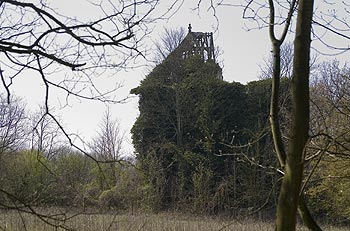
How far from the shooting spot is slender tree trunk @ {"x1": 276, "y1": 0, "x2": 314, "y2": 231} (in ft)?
5.93

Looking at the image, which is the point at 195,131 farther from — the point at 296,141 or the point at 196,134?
the point at 296,141

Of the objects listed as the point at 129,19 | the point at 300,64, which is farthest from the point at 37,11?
the point at 300,64

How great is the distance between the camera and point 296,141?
1.81 metres

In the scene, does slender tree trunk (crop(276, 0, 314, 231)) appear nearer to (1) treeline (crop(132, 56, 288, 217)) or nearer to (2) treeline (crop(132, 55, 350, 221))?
(2) treeline (crop(132, 55, 350, 221))

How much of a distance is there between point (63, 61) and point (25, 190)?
1202 millimetres

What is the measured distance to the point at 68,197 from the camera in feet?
16.1

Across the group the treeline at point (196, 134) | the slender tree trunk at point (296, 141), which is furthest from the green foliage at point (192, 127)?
the slender tree trunk at point (296, 141)

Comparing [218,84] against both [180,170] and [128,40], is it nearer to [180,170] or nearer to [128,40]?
[180,170]

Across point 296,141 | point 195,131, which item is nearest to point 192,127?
point 195,131

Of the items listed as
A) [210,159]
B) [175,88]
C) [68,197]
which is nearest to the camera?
[68,197]

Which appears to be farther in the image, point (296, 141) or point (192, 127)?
point (192, 127)

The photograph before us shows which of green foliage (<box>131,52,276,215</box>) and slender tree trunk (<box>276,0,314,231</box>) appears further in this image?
green foliage (<box>131,52,276,215</box>)

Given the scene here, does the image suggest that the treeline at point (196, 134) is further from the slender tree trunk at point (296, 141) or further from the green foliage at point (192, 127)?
the slender tree trunk at point (296, 141)

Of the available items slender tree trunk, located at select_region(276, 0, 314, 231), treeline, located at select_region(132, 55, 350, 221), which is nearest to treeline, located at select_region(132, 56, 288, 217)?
treeline, located at select_region(132, 55, 350, 221)
